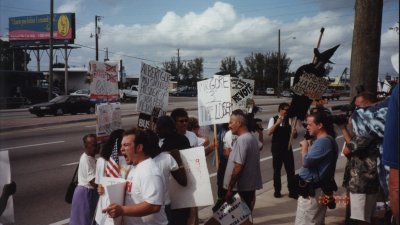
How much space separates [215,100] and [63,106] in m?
22.4

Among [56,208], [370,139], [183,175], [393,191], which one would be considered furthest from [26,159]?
[393,191]

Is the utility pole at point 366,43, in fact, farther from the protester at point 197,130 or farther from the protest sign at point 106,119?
the protest sign at point 106,119

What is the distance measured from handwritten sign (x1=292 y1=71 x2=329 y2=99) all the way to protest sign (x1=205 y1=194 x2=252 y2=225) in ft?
6.00

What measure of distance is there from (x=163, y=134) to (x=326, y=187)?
1.81 meters

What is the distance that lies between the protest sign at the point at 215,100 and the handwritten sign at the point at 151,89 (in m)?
0.53

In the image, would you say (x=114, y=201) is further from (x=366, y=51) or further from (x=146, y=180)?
(x=366, y=51)

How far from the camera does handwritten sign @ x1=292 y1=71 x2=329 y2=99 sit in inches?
225

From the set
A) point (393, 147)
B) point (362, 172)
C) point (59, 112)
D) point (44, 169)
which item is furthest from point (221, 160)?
point (59, 112)

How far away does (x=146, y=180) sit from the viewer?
3.10m

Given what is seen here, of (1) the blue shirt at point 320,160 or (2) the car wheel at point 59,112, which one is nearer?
(1) the blue shirt at point 320,160

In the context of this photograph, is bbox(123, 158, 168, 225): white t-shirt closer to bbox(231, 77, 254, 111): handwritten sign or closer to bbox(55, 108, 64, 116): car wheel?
bbox(231, 77, 254, 111): handwritten sign

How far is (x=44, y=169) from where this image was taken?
384 inches

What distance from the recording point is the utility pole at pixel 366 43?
5.96 m

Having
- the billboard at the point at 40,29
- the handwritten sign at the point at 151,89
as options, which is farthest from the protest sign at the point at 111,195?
the billboard at the point at 40,29
